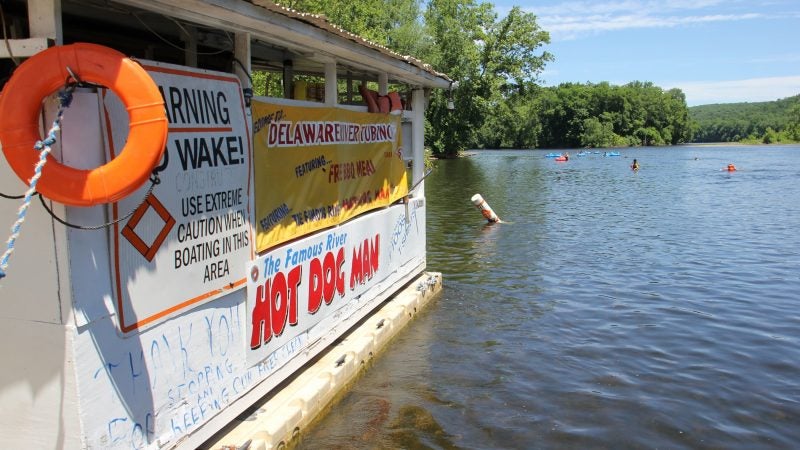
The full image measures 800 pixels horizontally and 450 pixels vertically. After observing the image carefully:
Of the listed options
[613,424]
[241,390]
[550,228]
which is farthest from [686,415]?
[550,228]

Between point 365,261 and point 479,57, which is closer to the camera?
point 365,261

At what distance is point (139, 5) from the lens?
160 inches

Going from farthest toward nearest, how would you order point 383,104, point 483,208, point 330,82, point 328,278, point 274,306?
1. point 483,208
2. point 383,104
3. point 330,82
4. point 328,278
5. point 274,306

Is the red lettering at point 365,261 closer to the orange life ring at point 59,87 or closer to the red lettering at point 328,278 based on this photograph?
the red lettering at point 328,278

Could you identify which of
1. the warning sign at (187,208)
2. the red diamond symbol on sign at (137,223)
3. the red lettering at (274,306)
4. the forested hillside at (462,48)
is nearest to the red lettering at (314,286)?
the red lettering at (274,306)

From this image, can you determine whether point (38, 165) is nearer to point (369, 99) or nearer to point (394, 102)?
point (369, 99)

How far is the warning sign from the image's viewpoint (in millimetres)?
3887

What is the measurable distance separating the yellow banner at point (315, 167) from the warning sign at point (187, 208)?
31 centimetres

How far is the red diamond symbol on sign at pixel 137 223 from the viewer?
12.8ft

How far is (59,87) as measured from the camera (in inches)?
131

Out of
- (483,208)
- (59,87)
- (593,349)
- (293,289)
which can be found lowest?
(593,349)

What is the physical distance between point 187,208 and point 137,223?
0.49 m

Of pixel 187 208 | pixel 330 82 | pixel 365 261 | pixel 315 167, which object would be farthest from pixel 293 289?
pixel 330 82

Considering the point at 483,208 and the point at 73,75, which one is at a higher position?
the point at 73,75
